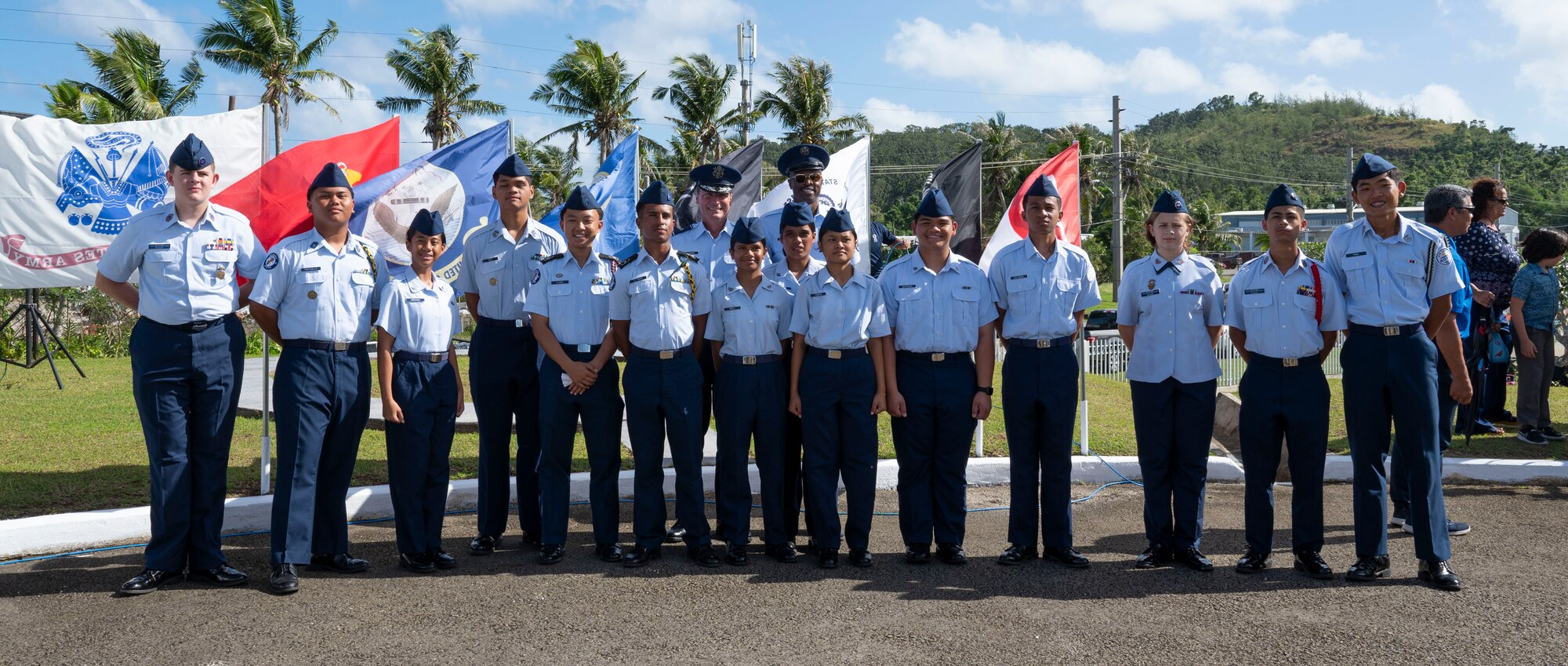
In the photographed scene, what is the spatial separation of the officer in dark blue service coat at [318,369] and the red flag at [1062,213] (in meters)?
4.06

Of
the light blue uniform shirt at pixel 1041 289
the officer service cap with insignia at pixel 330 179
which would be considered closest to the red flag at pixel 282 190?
the officer service cap with insignia at pixel 330 179

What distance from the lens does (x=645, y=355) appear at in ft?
17.1

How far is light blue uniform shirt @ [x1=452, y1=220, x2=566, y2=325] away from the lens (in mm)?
5504

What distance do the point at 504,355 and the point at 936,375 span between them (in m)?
2.26

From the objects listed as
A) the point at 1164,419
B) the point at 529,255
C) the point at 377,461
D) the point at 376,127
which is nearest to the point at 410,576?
the point at 529,255

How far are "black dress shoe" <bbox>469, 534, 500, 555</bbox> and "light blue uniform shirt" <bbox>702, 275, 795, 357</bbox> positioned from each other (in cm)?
162

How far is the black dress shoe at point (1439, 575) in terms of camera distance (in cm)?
466

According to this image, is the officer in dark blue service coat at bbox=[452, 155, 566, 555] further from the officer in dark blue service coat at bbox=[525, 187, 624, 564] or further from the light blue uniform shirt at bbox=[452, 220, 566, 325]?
the officer in dark blue service coat at bbox=[525, 187, 624, 564]

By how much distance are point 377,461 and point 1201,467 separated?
5441mm

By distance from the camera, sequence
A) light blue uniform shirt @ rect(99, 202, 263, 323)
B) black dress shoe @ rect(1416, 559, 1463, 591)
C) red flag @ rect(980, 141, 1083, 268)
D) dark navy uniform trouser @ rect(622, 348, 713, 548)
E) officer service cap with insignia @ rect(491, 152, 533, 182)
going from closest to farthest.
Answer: black dress shoe @ rect(1416, 559, 1463, 591) < light blue uniform shirt @ rect(99, 202, 263, 323) < dark navy uniform trouser @ rect(622, 348, 713, 548) < officer service cap with insignia @ rect(491, 152, 533, 182) < red flag @ rect(980, 141, 1083, 268)

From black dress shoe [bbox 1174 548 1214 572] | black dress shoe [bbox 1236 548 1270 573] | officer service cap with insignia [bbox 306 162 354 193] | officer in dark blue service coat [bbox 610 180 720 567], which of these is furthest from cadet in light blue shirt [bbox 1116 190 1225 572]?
officer service cap with insignia [bbox 306 162 354 193]

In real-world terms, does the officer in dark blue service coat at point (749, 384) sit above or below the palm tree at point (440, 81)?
below

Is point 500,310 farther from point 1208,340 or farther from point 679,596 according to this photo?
point 1208,340

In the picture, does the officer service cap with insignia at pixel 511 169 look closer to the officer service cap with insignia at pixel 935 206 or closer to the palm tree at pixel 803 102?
the officer service cap with insignia at pixel 935 206
